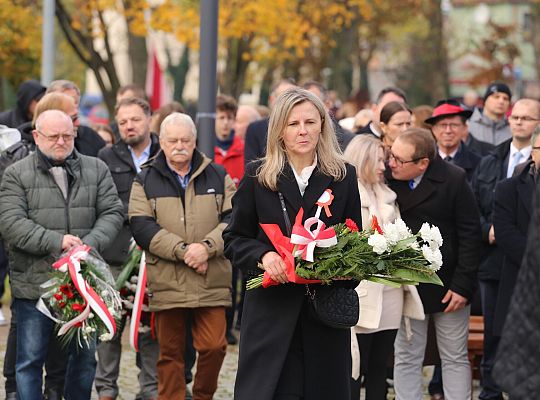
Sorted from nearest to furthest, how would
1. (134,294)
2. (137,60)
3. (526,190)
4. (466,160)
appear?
(526,190), (134,294), (466,160), (137,60)

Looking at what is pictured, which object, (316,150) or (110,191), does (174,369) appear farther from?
(316,150)

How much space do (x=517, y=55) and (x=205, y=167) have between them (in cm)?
3238

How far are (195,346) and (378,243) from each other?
3.03 meters

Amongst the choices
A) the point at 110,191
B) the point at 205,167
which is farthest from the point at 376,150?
the point at 110,191

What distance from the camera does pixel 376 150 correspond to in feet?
27.2

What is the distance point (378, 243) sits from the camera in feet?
19.9

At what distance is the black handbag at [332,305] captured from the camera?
6164 millimetres

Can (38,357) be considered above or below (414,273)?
below

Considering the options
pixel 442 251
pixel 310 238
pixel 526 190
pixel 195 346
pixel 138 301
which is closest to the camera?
pixel 310 238

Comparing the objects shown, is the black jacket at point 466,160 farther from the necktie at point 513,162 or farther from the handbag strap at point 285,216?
the handbag strap at point 285,216

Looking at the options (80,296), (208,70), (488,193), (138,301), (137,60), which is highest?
(137,60)

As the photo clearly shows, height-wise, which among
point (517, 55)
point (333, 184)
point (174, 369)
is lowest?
point (174, 369)

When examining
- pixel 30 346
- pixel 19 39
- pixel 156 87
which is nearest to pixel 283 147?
pixel 30 346

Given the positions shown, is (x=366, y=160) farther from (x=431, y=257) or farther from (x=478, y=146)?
(x=478, y=146)
